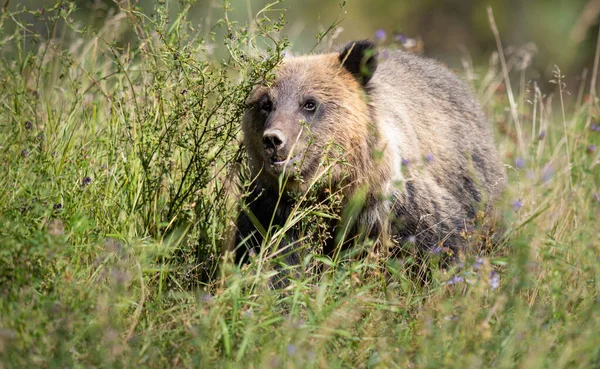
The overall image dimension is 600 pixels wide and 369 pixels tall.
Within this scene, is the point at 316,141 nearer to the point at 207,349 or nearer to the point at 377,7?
the point at 207,349

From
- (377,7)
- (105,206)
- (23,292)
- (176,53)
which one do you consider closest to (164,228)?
(105,206)

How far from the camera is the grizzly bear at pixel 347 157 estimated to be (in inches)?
198

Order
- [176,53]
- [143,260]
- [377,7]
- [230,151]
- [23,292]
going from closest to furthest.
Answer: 1. [23,292]
2. [143,260]
3. [176,53]
4. [230,151]
5. [377,7]

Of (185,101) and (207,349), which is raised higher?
(185,101)

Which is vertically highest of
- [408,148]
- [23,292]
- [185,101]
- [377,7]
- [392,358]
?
[377,7]

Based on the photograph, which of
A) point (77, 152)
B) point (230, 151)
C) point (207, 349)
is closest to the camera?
point (207, 349)

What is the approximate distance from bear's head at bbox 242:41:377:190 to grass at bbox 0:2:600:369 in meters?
0.22

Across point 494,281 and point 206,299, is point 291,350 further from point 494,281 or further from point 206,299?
point 494,281

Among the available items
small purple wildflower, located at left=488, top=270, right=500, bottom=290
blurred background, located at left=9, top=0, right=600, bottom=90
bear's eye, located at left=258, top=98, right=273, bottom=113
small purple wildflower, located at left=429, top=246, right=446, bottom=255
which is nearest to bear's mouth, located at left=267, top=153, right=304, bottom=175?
bear's eye, located at left=258, top=98, right=273, bottom=113

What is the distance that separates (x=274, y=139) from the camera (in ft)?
15.9

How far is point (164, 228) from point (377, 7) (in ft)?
53.2

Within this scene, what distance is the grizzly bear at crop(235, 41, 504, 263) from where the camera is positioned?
502cm

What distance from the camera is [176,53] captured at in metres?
4.69

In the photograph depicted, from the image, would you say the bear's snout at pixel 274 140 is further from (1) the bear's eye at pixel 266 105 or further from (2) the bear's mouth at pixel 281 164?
(1) the bear's eye at pixel 266 105
